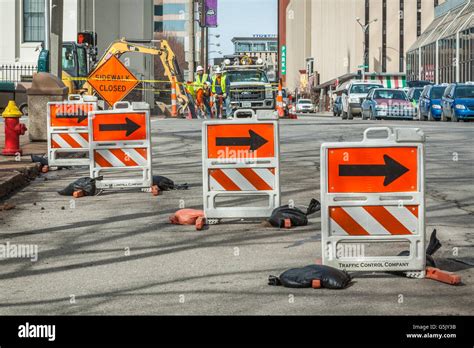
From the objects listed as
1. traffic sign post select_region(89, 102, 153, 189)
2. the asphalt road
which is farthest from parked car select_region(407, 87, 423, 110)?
traffic sign post select_region(89, 102, 153, 189)

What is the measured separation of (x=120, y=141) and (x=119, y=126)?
0.69 feet

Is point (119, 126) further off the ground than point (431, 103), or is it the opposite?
point (431, 103)

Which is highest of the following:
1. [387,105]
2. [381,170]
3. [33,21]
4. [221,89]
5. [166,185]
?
[33,21]

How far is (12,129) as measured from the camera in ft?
65.1

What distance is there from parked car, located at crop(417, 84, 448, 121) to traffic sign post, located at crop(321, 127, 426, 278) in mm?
38074

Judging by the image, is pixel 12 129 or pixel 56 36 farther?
pixel 56 36

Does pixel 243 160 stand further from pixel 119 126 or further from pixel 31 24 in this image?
pixel 31 24

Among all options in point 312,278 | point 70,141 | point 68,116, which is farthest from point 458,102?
point 312,278

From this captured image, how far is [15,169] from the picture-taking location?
672 inches

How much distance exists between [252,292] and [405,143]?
5.88 feet

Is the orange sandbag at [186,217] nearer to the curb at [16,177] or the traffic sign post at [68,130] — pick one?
the curb at [16,177]

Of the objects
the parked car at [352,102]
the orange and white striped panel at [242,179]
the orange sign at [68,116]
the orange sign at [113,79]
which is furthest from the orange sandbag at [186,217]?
the parked car at [352,102]

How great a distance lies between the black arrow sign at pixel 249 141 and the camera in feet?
39.8
